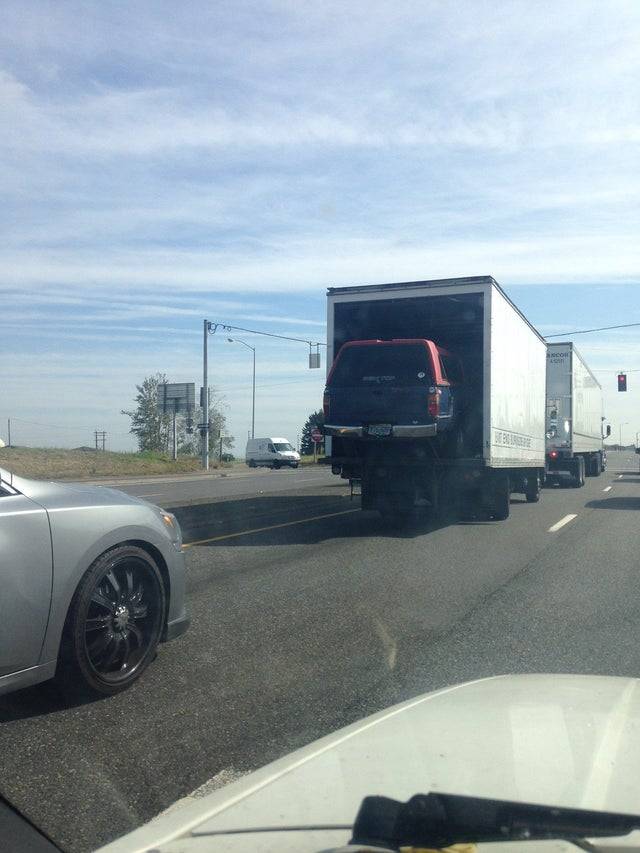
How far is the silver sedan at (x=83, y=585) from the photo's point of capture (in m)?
4.48

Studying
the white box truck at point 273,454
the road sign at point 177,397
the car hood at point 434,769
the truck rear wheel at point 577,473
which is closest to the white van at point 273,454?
the white box truck at point 273,454

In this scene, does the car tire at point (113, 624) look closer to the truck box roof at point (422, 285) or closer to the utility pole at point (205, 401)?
the truck box roof at point (422, 285)

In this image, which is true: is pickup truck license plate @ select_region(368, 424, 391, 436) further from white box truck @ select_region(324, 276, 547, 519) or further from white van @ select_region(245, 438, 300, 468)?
white van @ select_region(245, 438, 300, 468)

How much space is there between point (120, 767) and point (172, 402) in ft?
219

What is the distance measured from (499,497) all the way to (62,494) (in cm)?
1117

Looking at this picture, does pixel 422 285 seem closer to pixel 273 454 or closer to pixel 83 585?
pixel 83 585

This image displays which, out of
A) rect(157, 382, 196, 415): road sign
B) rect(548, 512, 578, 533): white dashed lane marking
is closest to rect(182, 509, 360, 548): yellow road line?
rect(548, 512, 578, 533): white dashed lane marking

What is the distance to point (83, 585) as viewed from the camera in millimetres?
4852

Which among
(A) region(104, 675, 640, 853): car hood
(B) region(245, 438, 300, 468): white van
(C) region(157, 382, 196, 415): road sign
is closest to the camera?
(A) region(104, 675, 640, 853): car hood

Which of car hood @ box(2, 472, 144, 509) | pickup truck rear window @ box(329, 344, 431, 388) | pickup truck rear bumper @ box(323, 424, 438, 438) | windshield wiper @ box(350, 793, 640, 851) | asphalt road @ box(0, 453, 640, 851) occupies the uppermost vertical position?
pickup truck rear window @ box(329, 344, 431, 388)

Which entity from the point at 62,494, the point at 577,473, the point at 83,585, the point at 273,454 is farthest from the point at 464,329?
the point at 273,454

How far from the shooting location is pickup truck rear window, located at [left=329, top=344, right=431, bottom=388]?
12.8 meters

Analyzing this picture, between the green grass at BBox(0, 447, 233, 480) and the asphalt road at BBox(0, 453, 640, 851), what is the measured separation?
87.9 ft

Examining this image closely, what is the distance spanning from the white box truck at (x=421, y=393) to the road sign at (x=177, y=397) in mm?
54723
